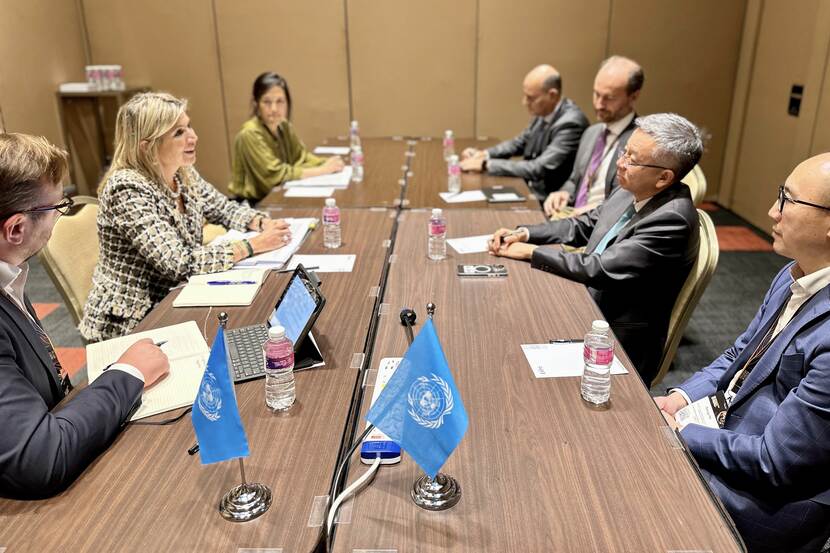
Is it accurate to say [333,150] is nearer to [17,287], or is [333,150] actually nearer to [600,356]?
[17,287]

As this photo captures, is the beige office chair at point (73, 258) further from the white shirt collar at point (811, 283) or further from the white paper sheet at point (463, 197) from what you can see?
the white shirt collar at point (811, 283)

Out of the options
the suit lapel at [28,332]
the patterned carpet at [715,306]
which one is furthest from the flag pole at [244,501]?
the patterned carpet at [715,306]

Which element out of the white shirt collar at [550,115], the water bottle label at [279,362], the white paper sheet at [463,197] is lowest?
the white paper sheet at [463,197]

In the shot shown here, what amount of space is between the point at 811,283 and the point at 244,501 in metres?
1.42

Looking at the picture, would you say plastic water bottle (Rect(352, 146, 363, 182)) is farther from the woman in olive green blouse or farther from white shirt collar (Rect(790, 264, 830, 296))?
white shirt collar (Rect(790, 264, 830, 296))

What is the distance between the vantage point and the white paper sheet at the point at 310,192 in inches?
137

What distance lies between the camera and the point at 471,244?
266 cm

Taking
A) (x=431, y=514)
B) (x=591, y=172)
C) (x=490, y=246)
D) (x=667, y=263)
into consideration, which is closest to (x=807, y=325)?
(x=667, y=263)

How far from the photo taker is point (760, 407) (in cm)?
154

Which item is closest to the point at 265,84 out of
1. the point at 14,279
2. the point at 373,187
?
the point at 373,187

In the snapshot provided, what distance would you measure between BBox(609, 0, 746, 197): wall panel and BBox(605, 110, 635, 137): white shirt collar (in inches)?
111

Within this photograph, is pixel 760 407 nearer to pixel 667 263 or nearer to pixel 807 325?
pixel 807 325

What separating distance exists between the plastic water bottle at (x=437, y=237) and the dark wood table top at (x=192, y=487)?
0.86 meters

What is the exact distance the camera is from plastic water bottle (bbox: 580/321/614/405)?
4.97 ft
